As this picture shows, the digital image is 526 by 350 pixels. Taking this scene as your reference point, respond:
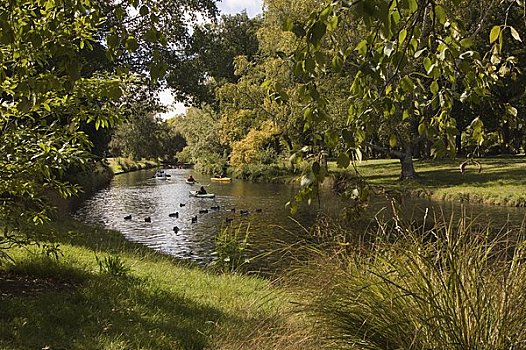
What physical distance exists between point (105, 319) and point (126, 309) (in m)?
0.53

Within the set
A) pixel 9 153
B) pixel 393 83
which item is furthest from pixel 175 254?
pixel 393 83

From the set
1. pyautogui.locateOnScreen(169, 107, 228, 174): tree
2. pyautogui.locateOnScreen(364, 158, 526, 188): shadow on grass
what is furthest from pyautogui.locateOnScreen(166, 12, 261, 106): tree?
pyautogui.locateOnScreen(169, 107, 228, 174): tree

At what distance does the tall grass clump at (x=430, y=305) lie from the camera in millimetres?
3201

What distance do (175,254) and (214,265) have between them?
3.86 m

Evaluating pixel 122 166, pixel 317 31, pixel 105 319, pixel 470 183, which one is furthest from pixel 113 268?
pixel 122 166

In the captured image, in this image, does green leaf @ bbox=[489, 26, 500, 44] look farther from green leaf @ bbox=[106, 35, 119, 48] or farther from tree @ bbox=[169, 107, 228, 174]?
tree @ bbox=[169, 107, 228, 174]

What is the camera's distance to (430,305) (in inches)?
131

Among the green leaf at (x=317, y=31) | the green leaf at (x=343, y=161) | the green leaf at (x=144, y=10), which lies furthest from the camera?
the green leaf at (x=144, y=10)

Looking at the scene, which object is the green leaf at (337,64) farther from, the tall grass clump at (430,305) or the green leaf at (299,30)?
the tall grass clump at (430,305)

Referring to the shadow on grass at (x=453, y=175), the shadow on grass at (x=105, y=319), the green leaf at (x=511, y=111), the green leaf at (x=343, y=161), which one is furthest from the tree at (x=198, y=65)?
the green leaf at (x=343, y=161)

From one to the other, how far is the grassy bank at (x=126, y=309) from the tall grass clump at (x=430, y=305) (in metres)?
0.39

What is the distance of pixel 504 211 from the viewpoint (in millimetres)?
20109

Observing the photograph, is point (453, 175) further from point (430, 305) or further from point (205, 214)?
point (430, 305)

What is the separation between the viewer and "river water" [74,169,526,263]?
16163 millimetres
